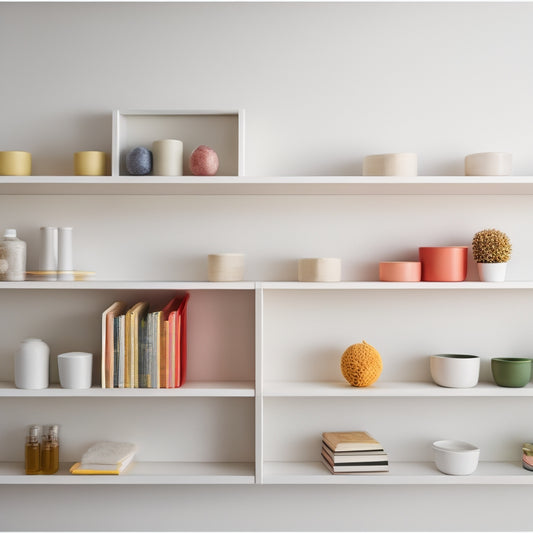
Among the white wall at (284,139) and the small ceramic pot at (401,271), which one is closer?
the small ceramic pot at (401,271)

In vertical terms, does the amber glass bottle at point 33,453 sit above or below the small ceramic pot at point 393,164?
below

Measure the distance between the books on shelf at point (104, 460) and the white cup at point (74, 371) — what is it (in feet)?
0.74

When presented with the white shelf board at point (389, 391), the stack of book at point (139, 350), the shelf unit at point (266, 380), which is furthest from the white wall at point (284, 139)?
the stack of book at point (139, 350)

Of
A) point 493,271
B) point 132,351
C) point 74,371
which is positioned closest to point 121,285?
point 132,351

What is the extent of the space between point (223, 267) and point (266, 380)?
1.52 feet

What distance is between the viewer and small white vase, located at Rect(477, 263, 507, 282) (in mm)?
2043

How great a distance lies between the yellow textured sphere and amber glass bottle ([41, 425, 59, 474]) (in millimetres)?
1002

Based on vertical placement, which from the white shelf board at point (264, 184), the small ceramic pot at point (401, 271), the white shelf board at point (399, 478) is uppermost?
the white shelf board at point (264, 184)

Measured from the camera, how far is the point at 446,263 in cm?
204

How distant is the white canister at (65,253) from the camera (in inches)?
81.0

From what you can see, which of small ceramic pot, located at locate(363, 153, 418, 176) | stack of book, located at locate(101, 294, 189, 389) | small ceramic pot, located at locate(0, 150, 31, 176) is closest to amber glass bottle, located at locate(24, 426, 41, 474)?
stack of book, located at locate(101, 294, 189, 389)

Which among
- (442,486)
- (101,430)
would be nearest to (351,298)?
(442,486)

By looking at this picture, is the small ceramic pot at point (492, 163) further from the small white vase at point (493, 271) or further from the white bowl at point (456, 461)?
the white bowl at point (456, 461)

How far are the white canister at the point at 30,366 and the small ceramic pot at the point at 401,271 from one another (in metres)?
1.18
